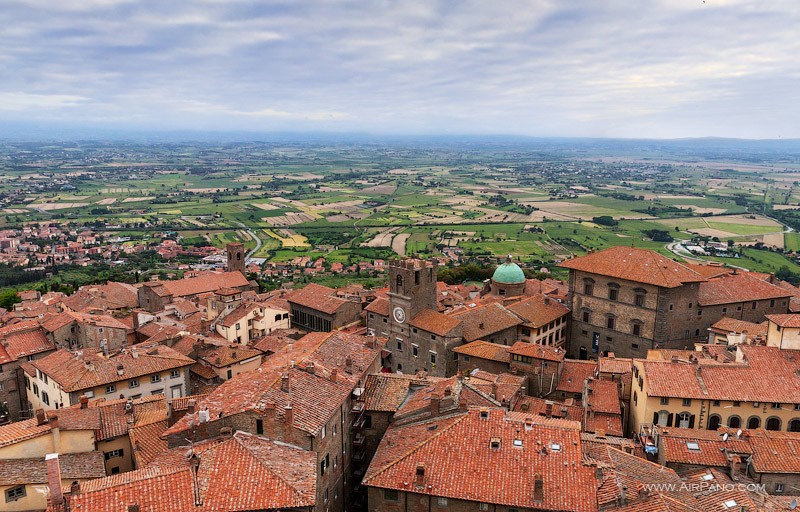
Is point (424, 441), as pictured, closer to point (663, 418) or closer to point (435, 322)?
point (663, 418)

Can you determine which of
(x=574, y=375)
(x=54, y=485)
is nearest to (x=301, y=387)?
(x=54, y=485)

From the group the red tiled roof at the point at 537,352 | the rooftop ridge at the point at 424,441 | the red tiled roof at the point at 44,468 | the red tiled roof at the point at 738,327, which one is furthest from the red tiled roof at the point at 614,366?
the red tiled roof at the point at 44,468

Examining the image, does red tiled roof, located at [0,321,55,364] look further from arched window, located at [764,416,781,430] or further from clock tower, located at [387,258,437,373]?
arched window, located at [764,416,781,430]

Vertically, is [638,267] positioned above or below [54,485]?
above

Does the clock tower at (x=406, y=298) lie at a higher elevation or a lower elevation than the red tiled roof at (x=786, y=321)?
lower

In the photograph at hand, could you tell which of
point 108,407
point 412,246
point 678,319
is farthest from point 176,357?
point 412,246

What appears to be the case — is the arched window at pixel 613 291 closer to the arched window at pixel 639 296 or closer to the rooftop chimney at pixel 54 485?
the arched window at pixel 639 296

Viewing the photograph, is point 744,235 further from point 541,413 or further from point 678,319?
point 541,413
